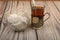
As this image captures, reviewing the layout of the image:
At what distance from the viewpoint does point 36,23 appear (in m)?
1.19

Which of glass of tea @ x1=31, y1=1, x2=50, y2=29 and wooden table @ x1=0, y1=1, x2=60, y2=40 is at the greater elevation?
glass of tea @ x1=31, y1=1, x2=50, y2=29

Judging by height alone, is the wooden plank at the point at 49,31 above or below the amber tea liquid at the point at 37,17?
below

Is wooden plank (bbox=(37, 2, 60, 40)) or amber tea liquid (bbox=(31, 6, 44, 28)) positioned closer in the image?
wooden plank (bbox=(37, 2, 60, 40))

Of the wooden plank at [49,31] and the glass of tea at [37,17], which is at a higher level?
the glass of tea at [37,17]

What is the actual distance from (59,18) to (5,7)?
22.1 inches

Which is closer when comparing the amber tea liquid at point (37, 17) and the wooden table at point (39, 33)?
the wooden table at point (39, 33)

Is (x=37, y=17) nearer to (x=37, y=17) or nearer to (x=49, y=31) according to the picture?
(x=37, y=17)

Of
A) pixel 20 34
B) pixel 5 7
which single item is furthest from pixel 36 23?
pixel 5 7

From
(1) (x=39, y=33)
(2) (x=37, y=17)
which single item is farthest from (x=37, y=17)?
(1) (x=39, y=33)

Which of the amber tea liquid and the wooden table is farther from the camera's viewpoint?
the amber tea liquid

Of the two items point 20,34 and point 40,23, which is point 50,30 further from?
point 20,34

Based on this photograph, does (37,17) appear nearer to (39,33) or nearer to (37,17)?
(37,17)

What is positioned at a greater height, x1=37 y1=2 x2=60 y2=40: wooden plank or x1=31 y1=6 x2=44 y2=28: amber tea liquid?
x1=31 y1=6 x2=44 y2=28: amber tea liquid

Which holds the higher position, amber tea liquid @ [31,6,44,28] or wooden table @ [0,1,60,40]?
amber tea liquid @ [31,6,44,28]
